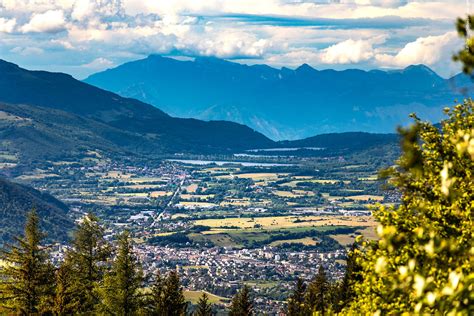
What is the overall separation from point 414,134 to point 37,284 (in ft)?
135

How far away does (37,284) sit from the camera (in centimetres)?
4484

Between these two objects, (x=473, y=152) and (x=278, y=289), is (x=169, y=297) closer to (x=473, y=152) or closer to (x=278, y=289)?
(x=473, y=152)

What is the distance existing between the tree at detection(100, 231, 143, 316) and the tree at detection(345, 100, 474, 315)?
22488 millimetres

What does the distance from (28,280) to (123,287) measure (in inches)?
236

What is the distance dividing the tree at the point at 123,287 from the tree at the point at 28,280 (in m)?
3.72

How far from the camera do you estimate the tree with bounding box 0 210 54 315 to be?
4341 centimetres

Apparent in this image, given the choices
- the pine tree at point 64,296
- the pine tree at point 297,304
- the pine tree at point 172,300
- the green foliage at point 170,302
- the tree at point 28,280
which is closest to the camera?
the pine tree at point 64,296

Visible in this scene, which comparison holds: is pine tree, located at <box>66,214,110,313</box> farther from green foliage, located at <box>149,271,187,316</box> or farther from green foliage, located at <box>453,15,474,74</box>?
green foliage, located at <box>453,15,474,74</box>

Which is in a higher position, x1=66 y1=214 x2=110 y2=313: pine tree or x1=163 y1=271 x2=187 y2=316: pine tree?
x1=66 y1=214 x2=110 y2=313: pine tree

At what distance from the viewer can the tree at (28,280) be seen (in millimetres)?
43406

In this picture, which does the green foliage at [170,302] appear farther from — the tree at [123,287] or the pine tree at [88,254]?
the pine tree at [88,254]

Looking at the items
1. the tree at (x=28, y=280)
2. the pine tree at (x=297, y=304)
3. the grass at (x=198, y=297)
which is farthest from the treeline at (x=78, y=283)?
the grass at (x=198, y=297)

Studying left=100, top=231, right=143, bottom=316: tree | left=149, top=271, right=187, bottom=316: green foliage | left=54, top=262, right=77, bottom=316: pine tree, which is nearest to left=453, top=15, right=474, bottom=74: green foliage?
left=54, top=262, right=77, bottom=316: pine tree

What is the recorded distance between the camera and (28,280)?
4431 centimetres
